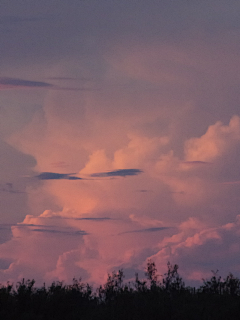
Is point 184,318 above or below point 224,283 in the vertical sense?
below

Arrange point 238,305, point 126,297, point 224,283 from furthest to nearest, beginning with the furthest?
1. point 224,283
2. point 126,297
3. point 238,305

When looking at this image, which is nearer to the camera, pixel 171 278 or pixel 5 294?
pixel 5 294

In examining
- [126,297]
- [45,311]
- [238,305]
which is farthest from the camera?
[126,297]

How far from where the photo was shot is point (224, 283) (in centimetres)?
6356

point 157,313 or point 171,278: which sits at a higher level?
point 171,278

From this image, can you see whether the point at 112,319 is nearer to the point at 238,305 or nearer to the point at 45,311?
the point at 45,311

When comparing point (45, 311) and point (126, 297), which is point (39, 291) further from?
point (126, 297)

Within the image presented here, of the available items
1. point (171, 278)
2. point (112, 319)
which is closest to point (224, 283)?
point (171, 278)

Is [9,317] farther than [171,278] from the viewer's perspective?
No

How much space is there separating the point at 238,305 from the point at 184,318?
6.42 m

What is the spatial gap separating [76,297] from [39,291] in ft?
31.8

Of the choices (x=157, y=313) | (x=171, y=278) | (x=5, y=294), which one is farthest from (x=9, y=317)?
(x=171, y=278)

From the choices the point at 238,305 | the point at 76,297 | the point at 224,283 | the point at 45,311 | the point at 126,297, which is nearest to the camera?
the point at 45,311

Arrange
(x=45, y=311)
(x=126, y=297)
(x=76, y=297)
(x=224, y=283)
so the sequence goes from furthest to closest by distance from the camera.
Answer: (x=224, y=283) < (x=76, y=297) < (x=126, y=297) < (x=45, y=311)
